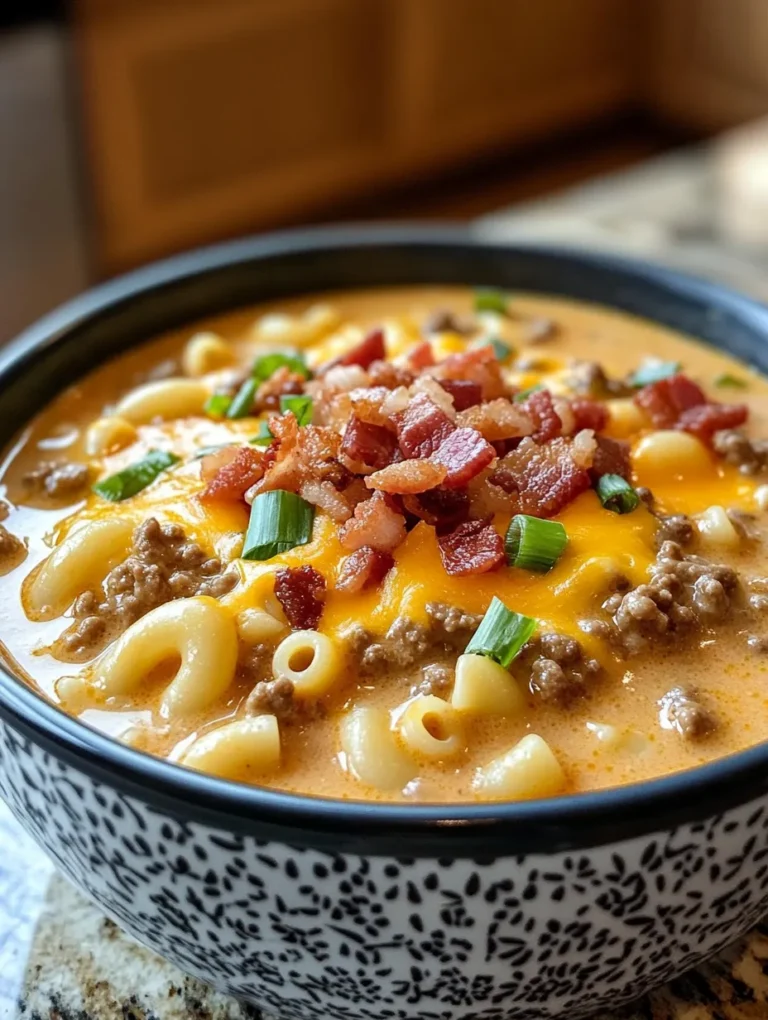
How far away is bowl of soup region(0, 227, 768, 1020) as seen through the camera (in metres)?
1.14

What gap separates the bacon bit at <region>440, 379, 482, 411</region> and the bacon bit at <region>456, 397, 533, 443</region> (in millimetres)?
56

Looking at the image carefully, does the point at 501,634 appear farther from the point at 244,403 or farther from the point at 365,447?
the point at 244,403

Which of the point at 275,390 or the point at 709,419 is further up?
the point at 275,390

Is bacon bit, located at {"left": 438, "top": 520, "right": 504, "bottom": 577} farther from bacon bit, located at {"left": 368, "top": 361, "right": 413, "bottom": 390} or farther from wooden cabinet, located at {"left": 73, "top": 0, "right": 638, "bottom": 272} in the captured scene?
wooden cabinet, located at {"left": 73, "top": 0, "right": 638, "bottom": 272}

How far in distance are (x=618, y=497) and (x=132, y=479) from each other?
76 centimetres

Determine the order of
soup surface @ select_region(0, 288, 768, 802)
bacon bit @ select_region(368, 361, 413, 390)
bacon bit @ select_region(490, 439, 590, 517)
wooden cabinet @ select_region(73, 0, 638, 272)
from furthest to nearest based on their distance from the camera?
→ wooden cabinet @ select_region(73, 0, 638, 272)
bacon bit @ select_region(368, 361, 413, 390)
bacon bit @ select_region(490, 439, 590, 517)
soup surface @ select_region(0, 288, 768, 802)

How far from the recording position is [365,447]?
5.69 feet

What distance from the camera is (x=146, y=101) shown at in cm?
575

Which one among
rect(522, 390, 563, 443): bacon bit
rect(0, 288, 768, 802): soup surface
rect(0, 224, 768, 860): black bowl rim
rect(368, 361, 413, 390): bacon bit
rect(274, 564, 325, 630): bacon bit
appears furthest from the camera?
rect(368, 361, 413, 390): bacon bit

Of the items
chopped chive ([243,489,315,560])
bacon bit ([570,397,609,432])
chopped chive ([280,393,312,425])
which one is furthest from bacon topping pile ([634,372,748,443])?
chopped chive ([243,489,315,560])

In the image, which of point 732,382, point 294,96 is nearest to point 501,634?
point 732,382

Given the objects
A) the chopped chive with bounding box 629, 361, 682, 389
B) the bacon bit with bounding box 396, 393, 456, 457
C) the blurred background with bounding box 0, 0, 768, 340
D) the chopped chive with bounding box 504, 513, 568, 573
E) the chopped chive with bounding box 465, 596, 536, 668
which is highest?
the bacon bit with bounding box 396, 393, 456, 457

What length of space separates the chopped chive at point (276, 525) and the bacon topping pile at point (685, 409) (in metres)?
0.70

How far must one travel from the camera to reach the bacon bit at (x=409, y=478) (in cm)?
163
